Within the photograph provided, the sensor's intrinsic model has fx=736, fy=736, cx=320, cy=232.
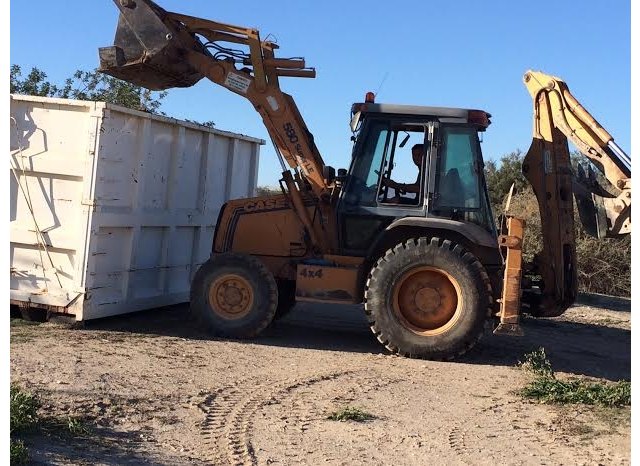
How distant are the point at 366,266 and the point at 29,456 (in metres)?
4.61

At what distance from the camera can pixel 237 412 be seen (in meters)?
5.51

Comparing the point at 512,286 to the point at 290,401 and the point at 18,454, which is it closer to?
the point at 290,401

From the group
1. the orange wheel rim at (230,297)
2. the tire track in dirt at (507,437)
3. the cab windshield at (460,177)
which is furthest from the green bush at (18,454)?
the cab windshield at (460,177)

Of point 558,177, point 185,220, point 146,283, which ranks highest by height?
point 558,177

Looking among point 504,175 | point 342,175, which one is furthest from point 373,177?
point 504,175

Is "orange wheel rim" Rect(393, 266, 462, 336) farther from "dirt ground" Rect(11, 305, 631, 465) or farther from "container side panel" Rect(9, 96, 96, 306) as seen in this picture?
"container side panel" Rect(9, 96, 96, 306)

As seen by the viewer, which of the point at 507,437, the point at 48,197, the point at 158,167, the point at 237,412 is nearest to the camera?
the point at 507,437

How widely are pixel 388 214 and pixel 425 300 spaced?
1007mm

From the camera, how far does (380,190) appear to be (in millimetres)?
8031

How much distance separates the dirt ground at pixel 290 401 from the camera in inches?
187

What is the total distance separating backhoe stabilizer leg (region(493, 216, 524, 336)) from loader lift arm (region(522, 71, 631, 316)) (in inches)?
29.2
